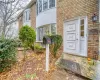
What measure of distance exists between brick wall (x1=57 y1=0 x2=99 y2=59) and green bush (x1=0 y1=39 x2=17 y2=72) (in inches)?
144

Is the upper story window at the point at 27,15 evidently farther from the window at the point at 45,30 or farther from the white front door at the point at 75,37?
the white front door at the point at 75,37

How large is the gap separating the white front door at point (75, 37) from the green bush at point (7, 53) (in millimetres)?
3399

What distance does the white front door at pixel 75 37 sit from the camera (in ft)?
25.8

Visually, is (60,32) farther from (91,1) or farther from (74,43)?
(91,1)

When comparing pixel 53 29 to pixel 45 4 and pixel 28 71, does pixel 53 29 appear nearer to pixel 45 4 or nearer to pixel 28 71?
pixel 45 4

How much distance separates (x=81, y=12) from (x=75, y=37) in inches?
59.5

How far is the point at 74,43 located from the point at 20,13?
17412mm

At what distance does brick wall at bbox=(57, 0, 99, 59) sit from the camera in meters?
6.95

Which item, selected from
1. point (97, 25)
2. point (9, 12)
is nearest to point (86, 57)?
point (97, 25)

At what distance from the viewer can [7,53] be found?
795 centimetres

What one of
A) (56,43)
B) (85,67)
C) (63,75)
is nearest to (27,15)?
(56,43)

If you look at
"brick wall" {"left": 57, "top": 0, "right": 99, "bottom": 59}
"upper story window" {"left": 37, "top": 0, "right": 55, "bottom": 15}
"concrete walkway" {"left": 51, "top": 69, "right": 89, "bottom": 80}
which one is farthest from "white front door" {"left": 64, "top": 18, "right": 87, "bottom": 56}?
"upper story window" {"left": 37, "top": 0, "right": 55, "bottom": 15}

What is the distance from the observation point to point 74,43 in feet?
28.2

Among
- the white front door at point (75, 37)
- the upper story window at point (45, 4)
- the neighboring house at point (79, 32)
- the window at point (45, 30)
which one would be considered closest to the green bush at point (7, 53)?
the neighboring house at point (79, 32)
